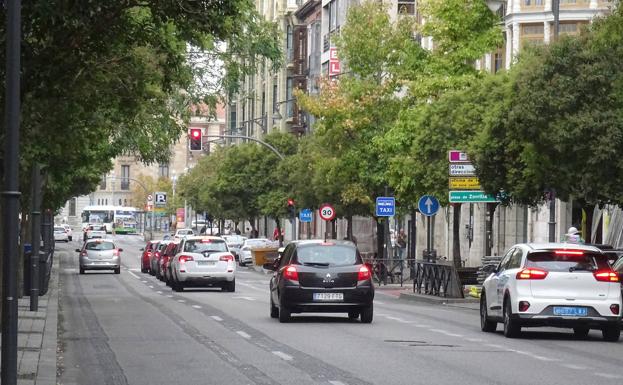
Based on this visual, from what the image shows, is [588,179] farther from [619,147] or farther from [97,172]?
[97,172]

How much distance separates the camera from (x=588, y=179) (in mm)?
35406

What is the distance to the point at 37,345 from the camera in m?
21.6

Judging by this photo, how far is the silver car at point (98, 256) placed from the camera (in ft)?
227

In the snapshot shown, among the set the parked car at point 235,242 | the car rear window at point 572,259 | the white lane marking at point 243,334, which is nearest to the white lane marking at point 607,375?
the car rear window at point 572,259

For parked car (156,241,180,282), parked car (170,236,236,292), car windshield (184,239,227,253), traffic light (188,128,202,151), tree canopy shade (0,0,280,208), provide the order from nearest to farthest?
tree canopy shade (0,0,280,208), parked car (170,236,236,292), car windshield (184,239,227,253), parked car (156,241,180,282), traffic light (188,128,202,151)

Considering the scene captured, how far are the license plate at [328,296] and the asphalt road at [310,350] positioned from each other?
0.47m

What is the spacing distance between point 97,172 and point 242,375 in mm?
34270

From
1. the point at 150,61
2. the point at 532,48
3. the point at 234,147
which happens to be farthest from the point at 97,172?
the point at 234,147

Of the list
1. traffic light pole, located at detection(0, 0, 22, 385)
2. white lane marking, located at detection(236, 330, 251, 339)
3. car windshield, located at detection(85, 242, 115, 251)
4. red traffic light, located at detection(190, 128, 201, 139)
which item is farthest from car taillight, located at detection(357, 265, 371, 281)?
car windshield, located at detection(85, 242, 115, 251)

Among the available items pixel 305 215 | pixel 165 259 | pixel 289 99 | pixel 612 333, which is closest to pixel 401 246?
pixel 305 215

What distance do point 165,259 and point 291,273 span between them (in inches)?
1105

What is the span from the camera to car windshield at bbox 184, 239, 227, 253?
47.1m

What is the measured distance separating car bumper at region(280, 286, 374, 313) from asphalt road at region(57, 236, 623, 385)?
363mm

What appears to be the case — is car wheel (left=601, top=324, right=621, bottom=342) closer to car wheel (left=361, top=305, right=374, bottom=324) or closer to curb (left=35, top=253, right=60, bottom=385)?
car wheel (left=361, top=305, right=374, bottom=324)
